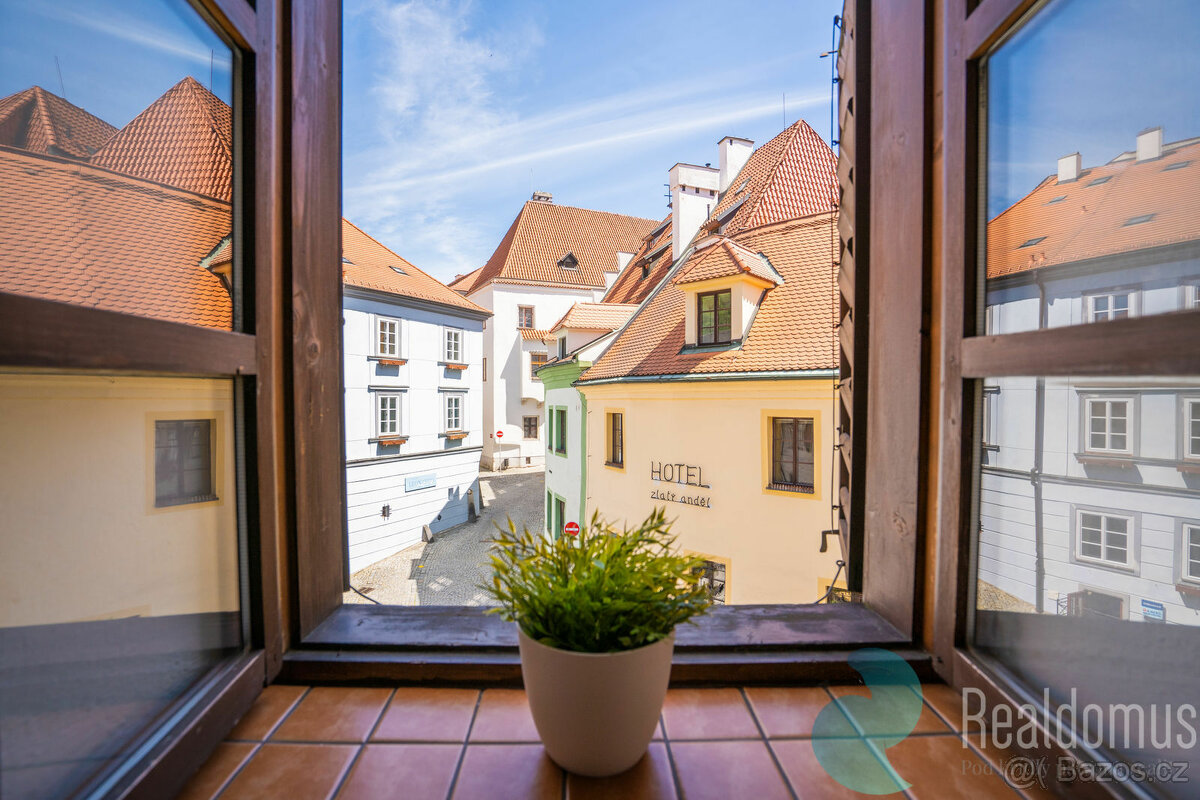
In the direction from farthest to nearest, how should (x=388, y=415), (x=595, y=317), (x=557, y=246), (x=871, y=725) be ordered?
(x=557, y=246)
(x=595, y=317)
(x=388, y=415)
(x=871, y=725)

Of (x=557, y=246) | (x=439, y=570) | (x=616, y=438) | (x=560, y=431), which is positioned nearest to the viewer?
(x=616, y=438)

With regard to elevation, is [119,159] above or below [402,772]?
above

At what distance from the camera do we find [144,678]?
27.3 inches

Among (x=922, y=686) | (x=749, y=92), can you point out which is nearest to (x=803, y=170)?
(x=749, y=92)

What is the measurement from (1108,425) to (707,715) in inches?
27.8

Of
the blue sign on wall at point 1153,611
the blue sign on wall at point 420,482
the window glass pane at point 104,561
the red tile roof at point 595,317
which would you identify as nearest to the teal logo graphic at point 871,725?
the blue sign on wall at point 1153,611

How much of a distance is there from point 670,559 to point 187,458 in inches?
27.6

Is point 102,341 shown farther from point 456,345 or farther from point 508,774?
point 456,345

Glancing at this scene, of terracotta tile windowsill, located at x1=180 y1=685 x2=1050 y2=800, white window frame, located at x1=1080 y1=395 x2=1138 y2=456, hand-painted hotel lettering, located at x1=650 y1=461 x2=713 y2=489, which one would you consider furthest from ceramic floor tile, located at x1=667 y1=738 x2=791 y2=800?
hand-painted hotel lettering, located at x1=650 y1=461 x2=713 y2=489

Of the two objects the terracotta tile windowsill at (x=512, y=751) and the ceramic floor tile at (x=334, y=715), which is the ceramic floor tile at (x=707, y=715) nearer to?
the terracotta tile windowsill at (x=512, y=751)

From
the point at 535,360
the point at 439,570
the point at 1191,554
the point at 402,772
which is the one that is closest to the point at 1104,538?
the point at 1191,554

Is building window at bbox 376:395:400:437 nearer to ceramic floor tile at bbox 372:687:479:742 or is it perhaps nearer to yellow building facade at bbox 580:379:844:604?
yellow building facade at bbox 580:379:844:604

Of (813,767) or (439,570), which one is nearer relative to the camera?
(813,767)

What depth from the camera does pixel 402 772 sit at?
2.58 feet
